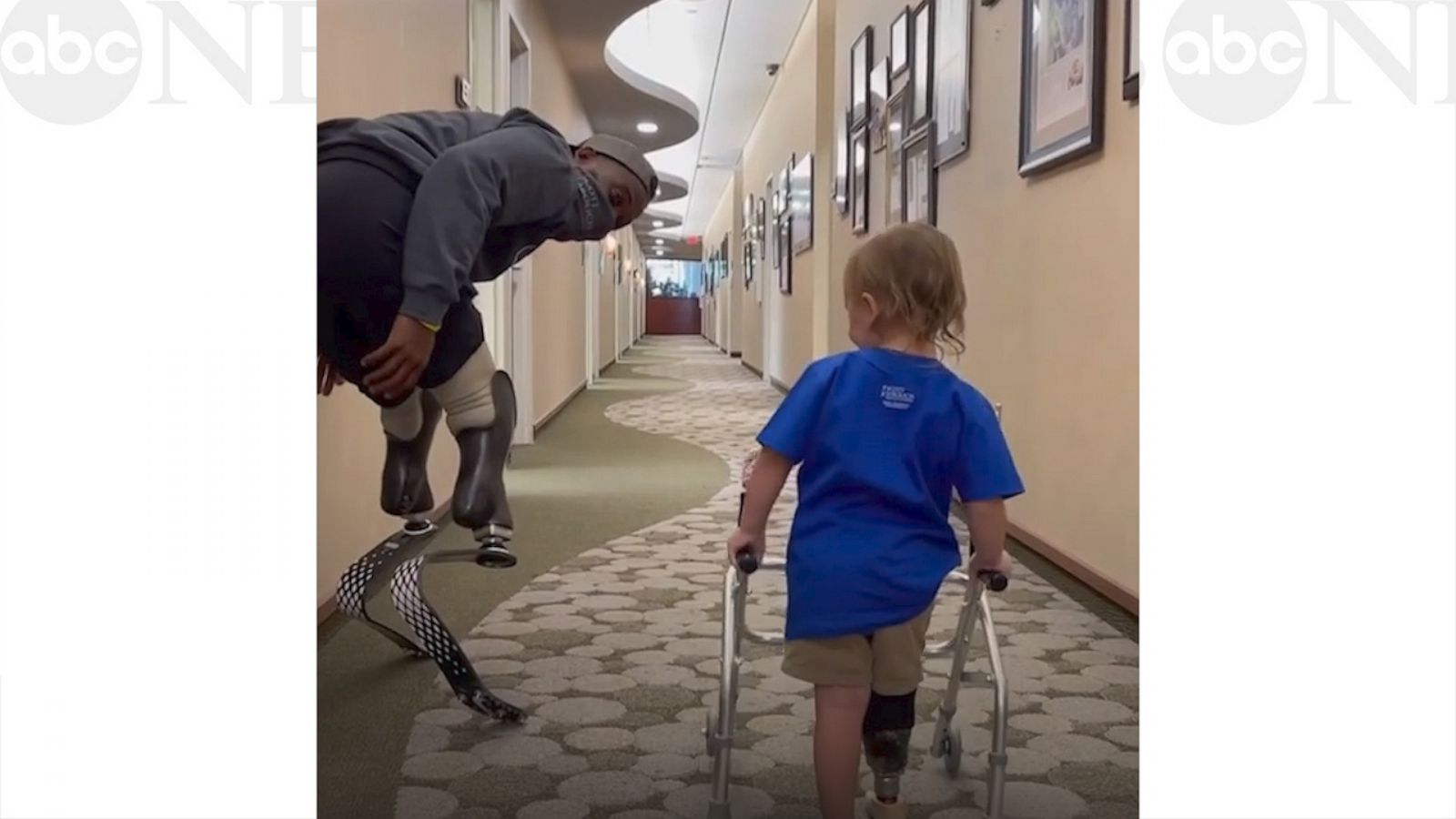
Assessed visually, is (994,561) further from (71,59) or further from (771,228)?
(771,228)

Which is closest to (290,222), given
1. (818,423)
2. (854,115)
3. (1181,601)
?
(1181,601)

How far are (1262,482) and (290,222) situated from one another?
2.23 feet

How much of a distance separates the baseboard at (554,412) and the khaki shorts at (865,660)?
15.9 feet

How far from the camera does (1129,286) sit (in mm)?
2576

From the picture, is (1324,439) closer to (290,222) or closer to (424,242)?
(290,222)

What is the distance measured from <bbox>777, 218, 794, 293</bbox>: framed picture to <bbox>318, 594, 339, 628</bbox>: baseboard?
713cm

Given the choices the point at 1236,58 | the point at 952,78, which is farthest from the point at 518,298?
the point at 1236,58

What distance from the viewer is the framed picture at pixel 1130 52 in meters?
2.57

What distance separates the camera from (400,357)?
1.48 m

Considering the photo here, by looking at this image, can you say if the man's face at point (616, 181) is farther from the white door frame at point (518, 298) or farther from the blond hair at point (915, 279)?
the white door frame at point (518, 298)

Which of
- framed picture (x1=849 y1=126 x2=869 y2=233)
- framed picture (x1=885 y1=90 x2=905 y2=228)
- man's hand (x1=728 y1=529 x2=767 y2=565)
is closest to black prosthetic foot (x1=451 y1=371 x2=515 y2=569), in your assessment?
man's hand (x1=728 y1=529 x2=767 y2=565)

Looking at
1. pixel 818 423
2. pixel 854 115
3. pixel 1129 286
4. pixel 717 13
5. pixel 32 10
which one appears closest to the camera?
pixel 32 10

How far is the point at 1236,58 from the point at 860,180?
5.41m

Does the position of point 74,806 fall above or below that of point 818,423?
below
